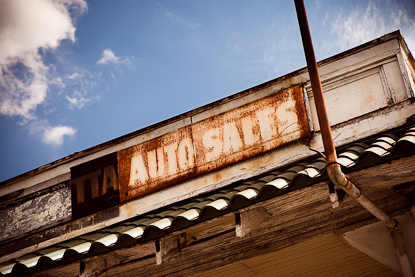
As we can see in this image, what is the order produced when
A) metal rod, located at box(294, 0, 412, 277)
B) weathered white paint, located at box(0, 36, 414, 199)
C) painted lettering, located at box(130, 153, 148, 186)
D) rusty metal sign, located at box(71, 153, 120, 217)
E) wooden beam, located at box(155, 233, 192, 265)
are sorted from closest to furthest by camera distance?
metal rod, located at box(294, 0, 412, 277), wooden beam, located at box(155, 233, 192, 265), weathered white paint, located at box(0, 36, 414, 199), painted lettering, located at box(130, 153, 148, 186), rusty metal sign, located at box(71, 153, 120, 217)

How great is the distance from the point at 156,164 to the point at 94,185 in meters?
1.24

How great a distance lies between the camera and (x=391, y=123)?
7.27m

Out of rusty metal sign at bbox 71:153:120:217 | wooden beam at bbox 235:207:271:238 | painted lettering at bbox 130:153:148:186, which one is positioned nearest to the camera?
wooden beam at bbox 235:207:271:238

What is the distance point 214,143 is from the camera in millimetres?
8539

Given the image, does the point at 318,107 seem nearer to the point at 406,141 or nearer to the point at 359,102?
the point at 406,141

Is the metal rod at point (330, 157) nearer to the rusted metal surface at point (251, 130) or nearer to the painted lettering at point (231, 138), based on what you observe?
the rusted metal surface at point (251, 130)

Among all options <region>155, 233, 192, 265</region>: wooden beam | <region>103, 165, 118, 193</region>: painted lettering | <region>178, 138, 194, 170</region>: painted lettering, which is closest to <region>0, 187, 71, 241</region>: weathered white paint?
<region>103, 165, 118, 193</region>: painted lettering

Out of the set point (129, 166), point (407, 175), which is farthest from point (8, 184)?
point (407, 175)

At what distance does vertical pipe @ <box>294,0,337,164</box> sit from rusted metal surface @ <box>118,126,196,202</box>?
11.7 ft

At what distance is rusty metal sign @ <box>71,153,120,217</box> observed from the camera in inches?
A: 359

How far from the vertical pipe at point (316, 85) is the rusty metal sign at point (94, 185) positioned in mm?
4709

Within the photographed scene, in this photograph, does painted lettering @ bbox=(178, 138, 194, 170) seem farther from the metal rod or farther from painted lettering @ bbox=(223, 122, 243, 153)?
the metal rod

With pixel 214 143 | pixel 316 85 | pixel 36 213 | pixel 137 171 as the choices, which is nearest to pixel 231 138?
pixel 214 143

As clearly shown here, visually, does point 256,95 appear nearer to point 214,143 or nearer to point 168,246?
point 214,143
